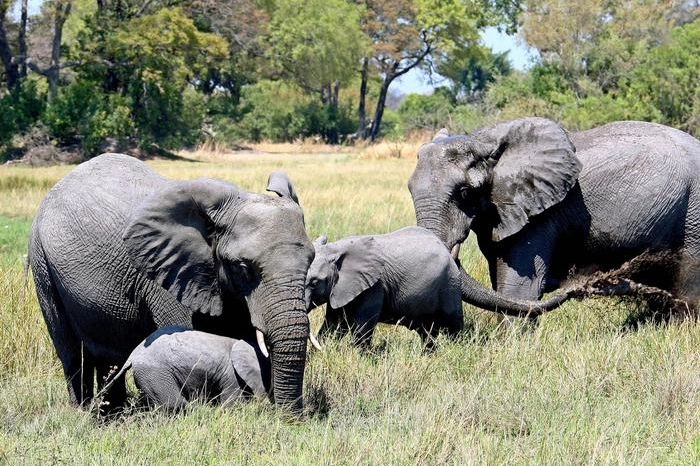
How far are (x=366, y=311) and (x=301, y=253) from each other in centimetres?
262

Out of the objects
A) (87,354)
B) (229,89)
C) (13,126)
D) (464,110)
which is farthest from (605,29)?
(87,354)

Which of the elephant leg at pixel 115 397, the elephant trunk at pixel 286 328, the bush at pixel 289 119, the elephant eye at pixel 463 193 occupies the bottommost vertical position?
the bush at pixel 289 119

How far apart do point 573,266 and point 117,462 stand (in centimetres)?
442

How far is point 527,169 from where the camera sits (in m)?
7.99

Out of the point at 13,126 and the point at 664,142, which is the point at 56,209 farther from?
the point at 13,126

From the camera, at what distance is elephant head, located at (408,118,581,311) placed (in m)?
7.91

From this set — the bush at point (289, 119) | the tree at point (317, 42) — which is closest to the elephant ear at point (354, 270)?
the tree at point (317, 42)

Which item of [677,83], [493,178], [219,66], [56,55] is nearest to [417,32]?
[219,66]

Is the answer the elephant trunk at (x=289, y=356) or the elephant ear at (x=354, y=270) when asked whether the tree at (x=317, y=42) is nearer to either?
the elephant ear at (x=354, y=270)

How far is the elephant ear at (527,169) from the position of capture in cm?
793

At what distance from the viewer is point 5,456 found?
194 inches

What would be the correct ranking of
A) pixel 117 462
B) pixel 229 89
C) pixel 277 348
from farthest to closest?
pixel 229 89
pixel 277 348
pixel 117 462

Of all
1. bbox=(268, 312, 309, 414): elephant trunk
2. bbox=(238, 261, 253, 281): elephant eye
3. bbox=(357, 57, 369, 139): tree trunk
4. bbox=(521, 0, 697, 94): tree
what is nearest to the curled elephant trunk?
bbox=(268, 312, 309, 414): elephant trunk

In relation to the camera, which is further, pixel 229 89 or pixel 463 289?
pixel 229 89
